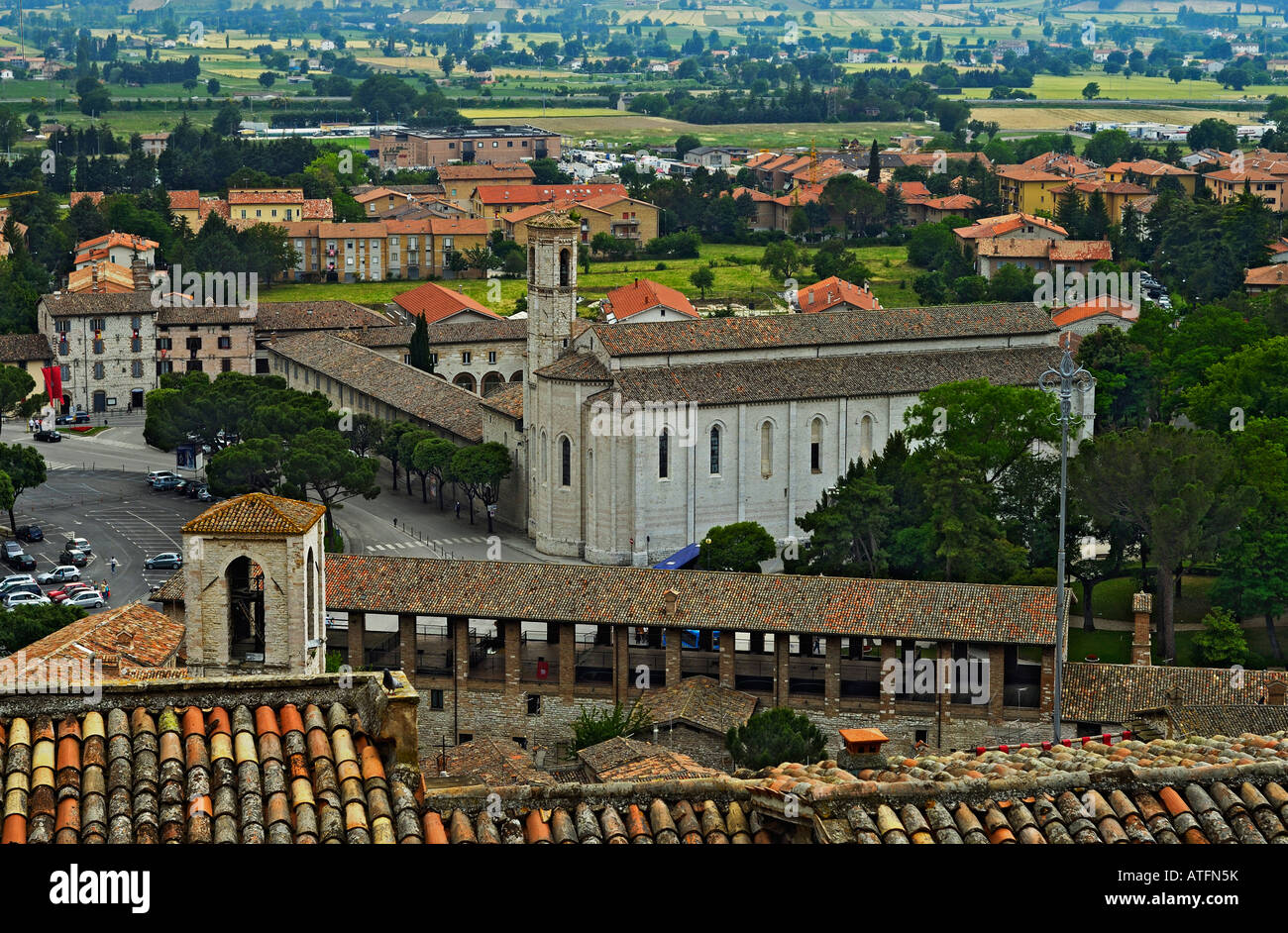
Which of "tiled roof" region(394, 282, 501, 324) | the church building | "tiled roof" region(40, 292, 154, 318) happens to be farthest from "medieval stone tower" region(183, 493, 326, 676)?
"tiled roof" region(40, 292, 154, 318)

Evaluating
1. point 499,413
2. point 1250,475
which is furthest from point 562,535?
point 1250,475

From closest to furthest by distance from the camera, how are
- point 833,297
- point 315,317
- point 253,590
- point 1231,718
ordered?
point 253,590, point 1231,718, point 315,317, point 833,297

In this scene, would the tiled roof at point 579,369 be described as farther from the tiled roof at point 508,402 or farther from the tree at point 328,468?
the tree at point 328,468

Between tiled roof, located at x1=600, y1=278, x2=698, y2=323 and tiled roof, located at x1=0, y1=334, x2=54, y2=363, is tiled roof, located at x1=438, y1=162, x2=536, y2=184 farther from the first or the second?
tiled roof, located at x1=600, y1=278, x2=698, y2=323

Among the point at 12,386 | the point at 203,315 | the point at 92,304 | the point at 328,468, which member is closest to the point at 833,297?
A: the point at 203,315

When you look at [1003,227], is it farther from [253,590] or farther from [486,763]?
[253,590]

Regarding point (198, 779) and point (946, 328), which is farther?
point (946, 328)

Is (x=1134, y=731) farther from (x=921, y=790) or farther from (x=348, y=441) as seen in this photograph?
(x=348, y=441)
